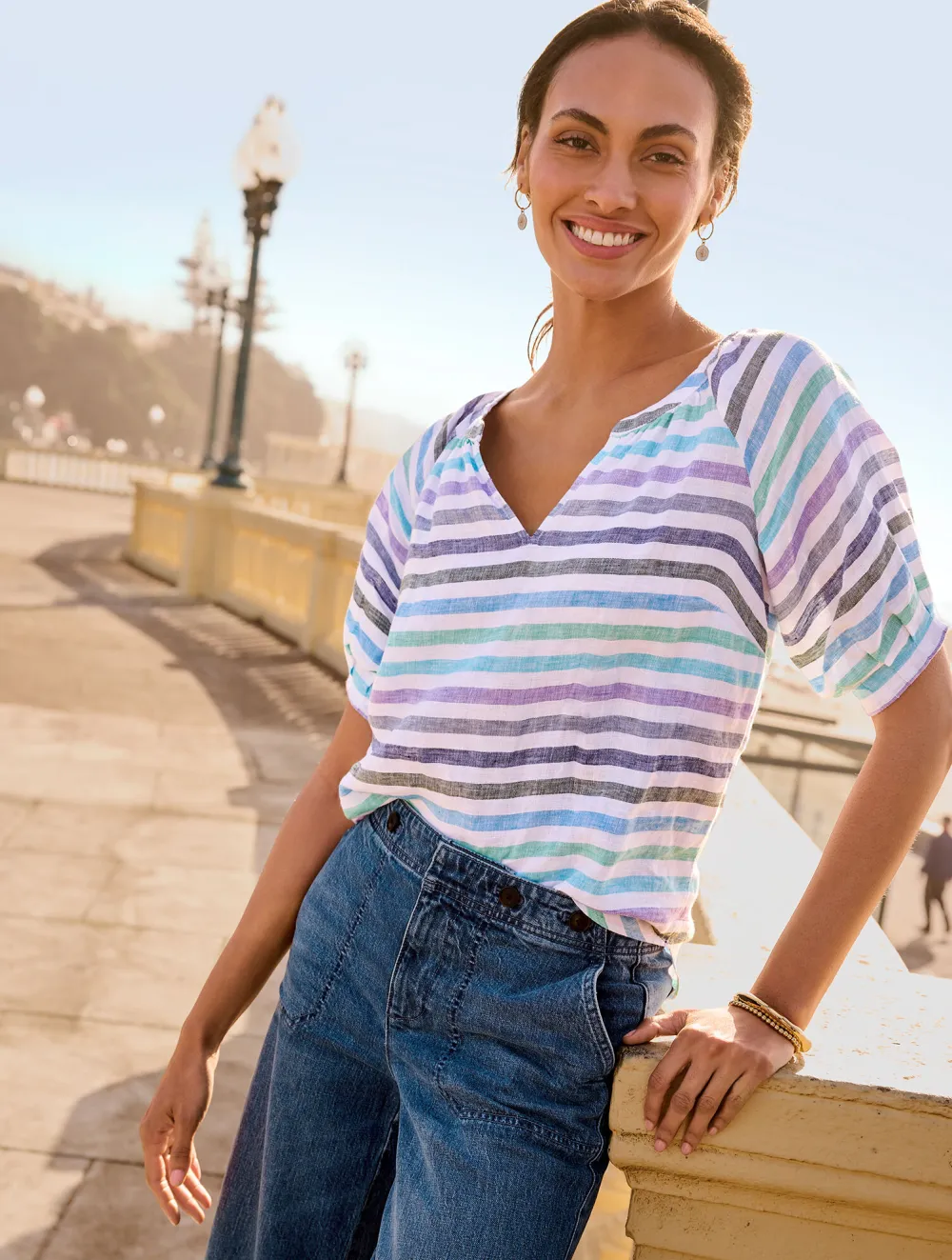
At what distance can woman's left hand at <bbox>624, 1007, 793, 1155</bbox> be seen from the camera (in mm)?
1218

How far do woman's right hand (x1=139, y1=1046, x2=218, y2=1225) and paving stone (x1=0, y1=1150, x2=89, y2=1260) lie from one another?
43.0 inches

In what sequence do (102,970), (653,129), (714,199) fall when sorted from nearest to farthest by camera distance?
(653,129), (714,199), (102,970)

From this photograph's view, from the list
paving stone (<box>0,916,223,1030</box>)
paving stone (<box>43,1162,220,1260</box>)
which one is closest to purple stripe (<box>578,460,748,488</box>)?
paving stone (<box>43,1162,220,1260</box>)

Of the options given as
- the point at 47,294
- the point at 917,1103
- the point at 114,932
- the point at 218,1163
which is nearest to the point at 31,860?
the point at 114,932

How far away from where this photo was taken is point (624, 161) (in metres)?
1.51

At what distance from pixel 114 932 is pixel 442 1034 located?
3.19m

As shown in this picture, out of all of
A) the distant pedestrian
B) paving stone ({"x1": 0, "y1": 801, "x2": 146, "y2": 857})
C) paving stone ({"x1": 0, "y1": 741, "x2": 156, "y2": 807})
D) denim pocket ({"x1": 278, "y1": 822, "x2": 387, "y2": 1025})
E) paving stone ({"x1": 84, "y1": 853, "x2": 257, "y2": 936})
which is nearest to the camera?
denim pocket ({"x1": 278, "y1": 822, "x2": 387, "y2": 1025})

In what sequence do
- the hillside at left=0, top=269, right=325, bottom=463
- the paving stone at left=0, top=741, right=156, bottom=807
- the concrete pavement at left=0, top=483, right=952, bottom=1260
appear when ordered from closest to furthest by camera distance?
the concrete pavement at left=0, top=483, right=952, bottom=1260
the paving stone at left=0, top=741, right=156, bottom=807
the hillside at left=0, top=269, right=325, bottom=463

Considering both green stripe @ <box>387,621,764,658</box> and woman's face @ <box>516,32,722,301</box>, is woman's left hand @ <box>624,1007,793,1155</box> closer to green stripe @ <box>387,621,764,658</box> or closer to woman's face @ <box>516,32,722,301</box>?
green stripe @ <box>387,621,764,658</box>

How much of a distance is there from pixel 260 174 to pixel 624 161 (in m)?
12.0

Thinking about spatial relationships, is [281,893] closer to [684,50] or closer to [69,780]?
[684,50]

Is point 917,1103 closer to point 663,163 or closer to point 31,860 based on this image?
point 663,163

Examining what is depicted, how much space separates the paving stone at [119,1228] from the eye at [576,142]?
237 centimetres

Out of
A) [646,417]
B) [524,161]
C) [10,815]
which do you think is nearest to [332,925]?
[646,417]
